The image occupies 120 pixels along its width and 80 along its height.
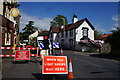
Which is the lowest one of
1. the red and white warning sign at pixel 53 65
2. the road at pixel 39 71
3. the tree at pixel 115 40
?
the road at pixel 39 71

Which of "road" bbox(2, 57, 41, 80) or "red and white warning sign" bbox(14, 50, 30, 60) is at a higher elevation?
"red and white warning sign" bbox(14, 50, 30, 60)

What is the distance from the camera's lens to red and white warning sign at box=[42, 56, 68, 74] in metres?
6.36

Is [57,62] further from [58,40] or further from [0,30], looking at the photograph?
[58,40]

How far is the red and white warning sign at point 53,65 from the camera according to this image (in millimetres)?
6363

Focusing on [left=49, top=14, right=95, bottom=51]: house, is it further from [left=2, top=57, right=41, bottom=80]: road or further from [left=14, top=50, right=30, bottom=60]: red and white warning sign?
[left=2, top=57, right=41, bottom=80]: road

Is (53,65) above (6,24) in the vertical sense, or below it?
below

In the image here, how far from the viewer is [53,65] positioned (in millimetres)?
6453

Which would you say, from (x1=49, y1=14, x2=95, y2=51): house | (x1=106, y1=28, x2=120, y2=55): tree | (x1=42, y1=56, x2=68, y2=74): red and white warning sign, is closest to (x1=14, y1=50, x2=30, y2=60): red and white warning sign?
(x1=42, y1=56, x2=68, y2=74): red and white warning sign

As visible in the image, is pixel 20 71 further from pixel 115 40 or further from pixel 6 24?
pixel 115 40

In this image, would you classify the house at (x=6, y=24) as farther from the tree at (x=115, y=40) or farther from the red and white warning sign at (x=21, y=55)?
the tree at (x=115, y=40)

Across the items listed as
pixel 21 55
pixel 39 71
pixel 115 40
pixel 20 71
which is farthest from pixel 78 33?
pixel 20 71

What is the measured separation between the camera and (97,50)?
104ft

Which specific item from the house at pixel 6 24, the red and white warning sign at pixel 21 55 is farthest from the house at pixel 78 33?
the red and white warning sign at pixel 21 55

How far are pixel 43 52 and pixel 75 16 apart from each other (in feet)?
106
